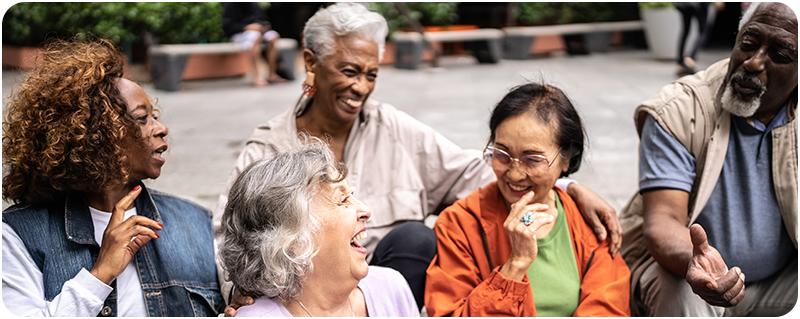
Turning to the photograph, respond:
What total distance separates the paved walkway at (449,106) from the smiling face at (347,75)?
767 millimetres

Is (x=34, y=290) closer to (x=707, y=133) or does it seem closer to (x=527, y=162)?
(x=527, y=162)

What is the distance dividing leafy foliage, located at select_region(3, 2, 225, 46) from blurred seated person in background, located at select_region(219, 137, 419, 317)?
317 inches

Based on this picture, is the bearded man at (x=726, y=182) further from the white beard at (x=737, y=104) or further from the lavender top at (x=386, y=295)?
the lavender top at (x=386, y=295)

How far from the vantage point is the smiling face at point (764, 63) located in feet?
Answer: 7.07

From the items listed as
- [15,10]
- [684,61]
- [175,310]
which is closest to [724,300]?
[175,310]

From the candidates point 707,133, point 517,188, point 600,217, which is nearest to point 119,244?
point 517,188

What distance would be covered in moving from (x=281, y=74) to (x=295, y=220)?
8459 mm

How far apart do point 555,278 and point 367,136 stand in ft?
3.72

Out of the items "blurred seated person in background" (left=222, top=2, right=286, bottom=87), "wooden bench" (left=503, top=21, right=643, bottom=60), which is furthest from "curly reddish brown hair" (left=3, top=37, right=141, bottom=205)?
"wooden bench" (left=503, top=21, right=643, bottom=60)

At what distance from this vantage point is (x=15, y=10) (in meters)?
9.98

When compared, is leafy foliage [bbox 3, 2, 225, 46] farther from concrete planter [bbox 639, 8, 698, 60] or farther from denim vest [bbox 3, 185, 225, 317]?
denim vest [bbox 3, 185, 225, 317]

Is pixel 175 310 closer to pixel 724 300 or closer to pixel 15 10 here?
pixel 724 300

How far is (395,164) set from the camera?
114 inches

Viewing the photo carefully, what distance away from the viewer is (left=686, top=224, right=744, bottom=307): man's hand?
6.33 ft
